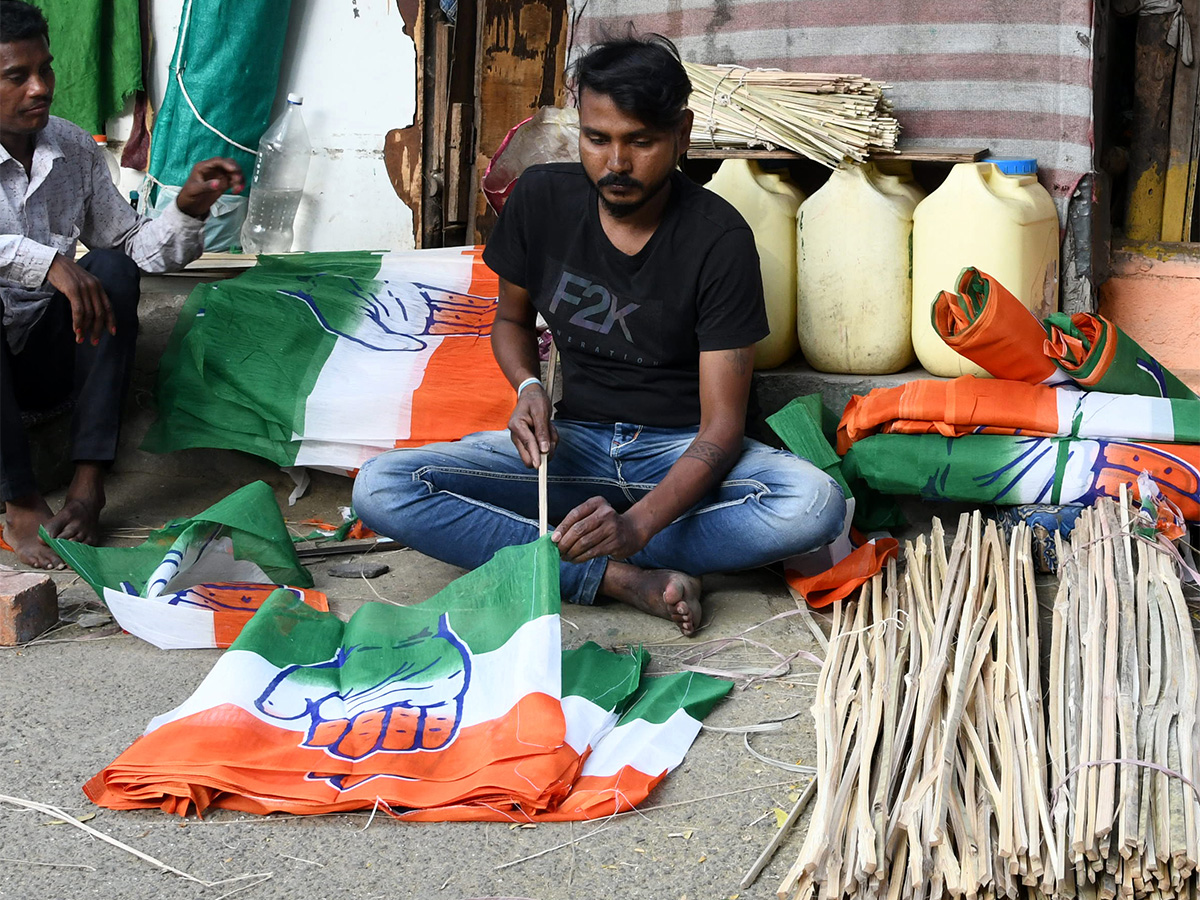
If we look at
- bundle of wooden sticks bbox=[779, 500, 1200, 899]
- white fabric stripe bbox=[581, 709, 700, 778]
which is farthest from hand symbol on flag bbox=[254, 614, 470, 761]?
bundle of wooden sticks bbox=[779, 500, 1200, 899]

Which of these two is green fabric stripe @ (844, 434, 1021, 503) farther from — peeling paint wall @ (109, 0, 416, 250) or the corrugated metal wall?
peeling paint wall @ (109, 0, 416, 250)

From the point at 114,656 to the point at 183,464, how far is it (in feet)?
4.79

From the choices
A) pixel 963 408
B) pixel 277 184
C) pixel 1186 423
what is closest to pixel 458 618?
pixel 963 408

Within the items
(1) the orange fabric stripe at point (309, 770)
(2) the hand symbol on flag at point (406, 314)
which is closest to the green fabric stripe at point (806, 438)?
(2) the hand symbol on flag at point (406, 314)

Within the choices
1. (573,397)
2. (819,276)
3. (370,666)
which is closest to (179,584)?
(370,666)

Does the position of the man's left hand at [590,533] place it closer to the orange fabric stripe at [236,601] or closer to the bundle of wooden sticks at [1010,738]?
the bundle of wooden sticks at [1010,738]

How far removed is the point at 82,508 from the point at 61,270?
0.65m

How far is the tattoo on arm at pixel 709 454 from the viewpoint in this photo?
262 cm

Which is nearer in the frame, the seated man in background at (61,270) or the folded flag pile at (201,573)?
the folded flag pile at (201,573)

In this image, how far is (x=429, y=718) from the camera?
2094mm

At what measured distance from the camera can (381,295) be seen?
384 cm

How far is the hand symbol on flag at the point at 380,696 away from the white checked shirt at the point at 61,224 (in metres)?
1.57

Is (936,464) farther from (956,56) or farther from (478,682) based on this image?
(478,682)

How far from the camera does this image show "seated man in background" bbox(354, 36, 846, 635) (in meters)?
2.58
